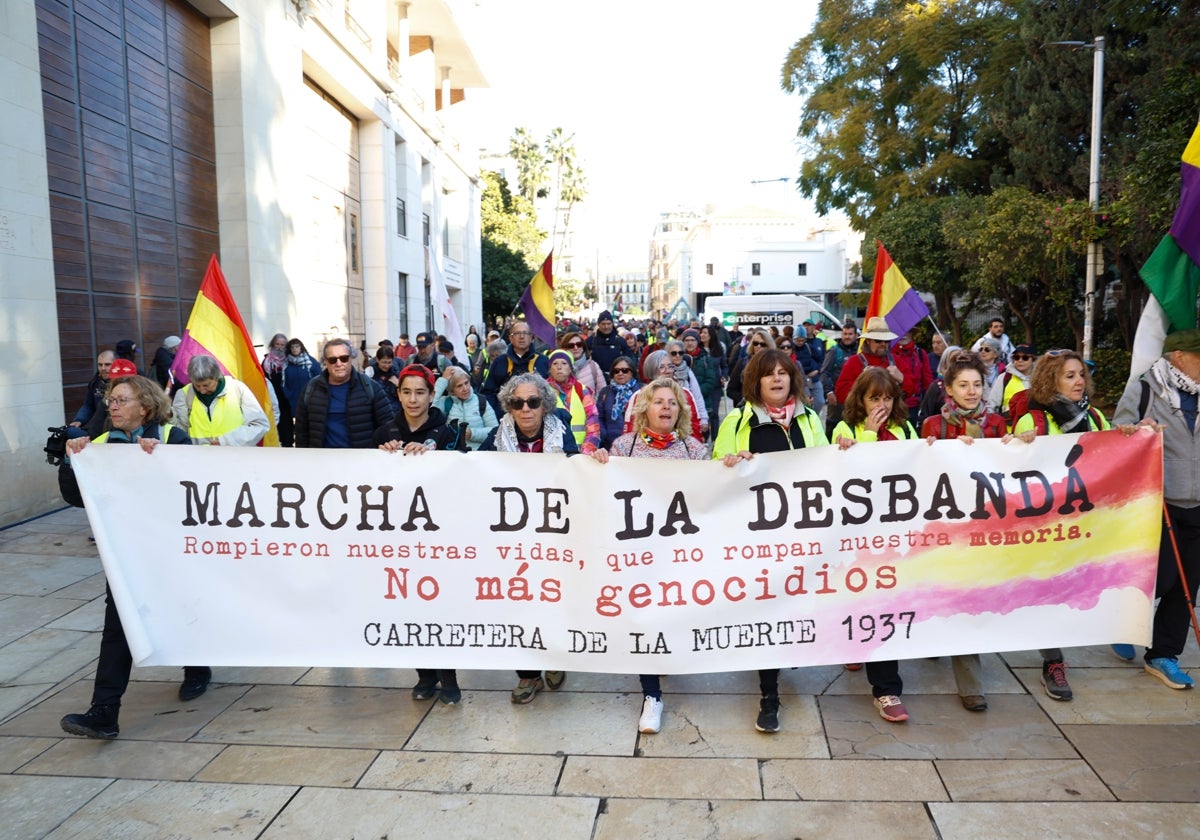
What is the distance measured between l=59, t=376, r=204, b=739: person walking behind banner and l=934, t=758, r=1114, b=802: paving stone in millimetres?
3693

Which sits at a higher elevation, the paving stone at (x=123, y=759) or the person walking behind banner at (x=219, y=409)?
the person walking behind banner at (x=219, y=409)

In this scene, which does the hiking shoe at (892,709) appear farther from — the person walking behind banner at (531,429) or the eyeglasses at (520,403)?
the eyeglasses at (520,403)

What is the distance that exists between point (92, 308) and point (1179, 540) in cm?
1070

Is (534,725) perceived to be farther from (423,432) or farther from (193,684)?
(193,684)

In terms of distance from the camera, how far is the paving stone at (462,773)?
3764mm

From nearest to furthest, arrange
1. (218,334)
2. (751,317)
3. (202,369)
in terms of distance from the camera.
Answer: (202,369) < (218,334) < (751,317)

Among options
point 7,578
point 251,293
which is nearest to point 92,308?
point 251,293

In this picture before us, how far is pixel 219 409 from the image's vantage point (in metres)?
5.98

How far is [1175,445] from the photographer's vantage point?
456 centimetres

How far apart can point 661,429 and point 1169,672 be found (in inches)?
113

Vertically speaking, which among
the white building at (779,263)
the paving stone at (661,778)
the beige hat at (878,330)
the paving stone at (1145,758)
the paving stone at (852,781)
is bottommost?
the paving stone at (661,778)

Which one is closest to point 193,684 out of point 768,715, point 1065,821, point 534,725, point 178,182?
point 534,725

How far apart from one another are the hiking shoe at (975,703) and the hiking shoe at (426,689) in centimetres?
263

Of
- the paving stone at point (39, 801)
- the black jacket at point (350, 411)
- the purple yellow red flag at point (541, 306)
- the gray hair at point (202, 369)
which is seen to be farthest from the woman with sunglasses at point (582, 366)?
the paving stone at point (39, 801)
